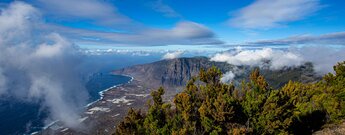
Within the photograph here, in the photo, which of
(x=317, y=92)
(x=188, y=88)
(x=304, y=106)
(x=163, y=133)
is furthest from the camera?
(x=317, y=92)

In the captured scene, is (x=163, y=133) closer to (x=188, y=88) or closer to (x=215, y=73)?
(x=188, y=88)

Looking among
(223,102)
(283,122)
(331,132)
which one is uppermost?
(223,102)

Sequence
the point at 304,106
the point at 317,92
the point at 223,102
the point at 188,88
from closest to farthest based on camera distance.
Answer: the point at 223,102 < the point at 188,88 < the point at 304,106 < the point at 317,92

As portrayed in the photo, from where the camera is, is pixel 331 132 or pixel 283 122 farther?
pixel 331 132

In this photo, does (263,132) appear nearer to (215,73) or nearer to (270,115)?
(270,115)

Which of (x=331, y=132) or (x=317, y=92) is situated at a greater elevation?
(x=317, y=92)

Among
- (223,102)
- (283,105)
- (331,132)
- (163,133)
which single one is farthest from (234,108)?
(331,132)
